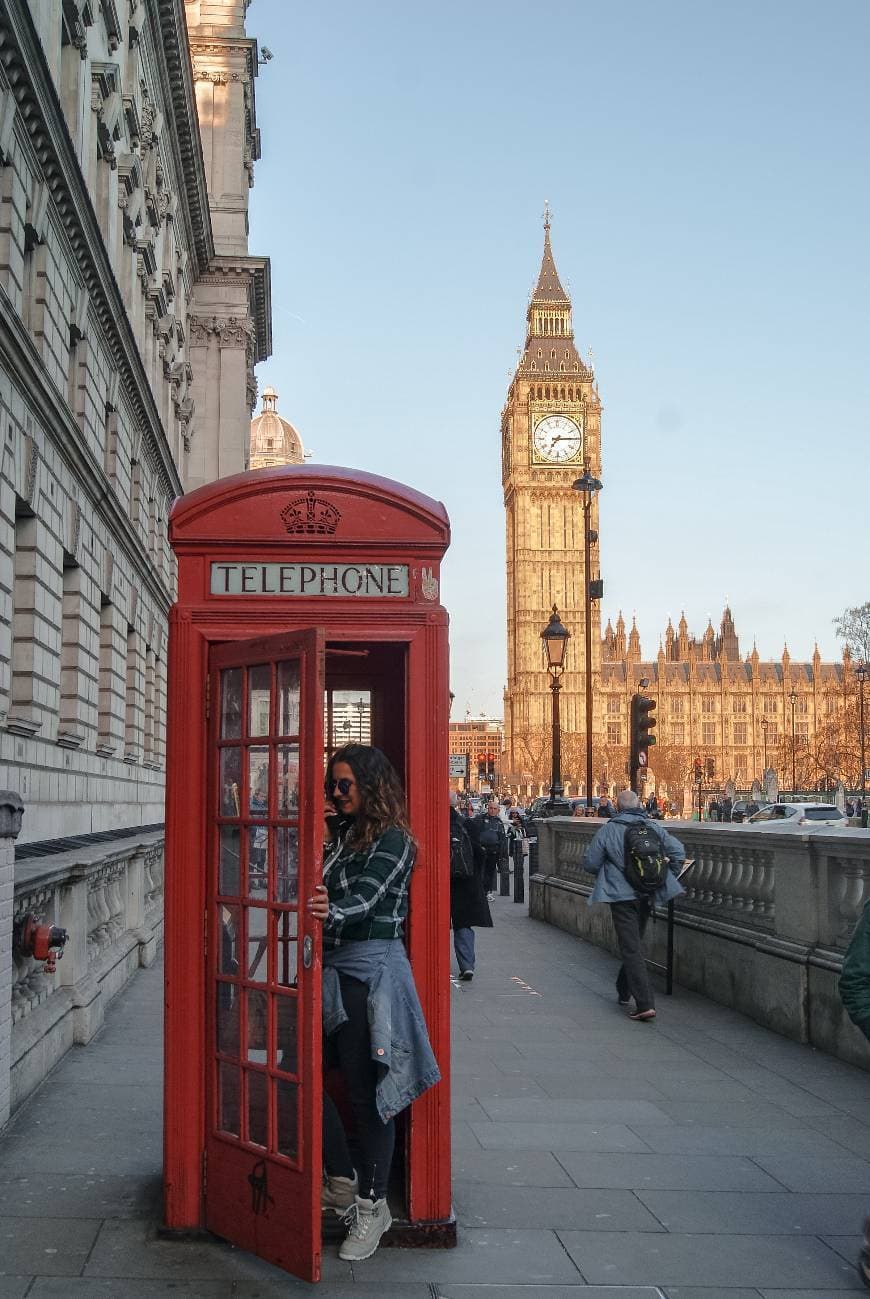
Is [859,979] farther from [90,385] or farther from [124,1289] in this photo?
[90,385]

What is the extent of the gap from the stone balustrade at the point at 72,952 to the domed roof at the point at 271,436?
13231 cm

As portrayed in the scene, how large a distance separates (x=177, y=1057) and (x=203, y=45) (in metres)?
45.6

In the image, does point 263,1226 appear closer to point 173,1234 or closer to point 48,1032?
point 173,1234

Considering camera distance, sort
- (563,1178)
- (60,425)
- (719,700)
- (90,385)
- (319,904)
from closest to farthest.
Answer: (319,904) → (563,1178) → (60,425) → (90,385) → (719,700)

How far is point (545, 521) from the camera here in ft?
440

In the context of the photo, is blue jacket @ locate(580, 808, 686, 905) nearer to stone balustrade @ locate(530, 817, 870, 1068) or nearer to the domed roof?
stone balustrade @ locate(530, 817, 870, 1068)

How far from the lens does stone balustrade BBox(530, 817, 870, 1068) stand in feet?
31.0

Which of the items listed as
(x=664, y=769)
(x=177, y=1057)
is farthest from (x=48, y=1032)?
(x=664, y=769)

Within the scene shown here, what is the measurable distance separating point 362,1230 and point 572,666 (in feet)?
420

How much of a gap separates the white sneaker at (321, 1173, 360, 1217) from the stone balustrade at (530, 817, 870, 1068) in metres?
4.58

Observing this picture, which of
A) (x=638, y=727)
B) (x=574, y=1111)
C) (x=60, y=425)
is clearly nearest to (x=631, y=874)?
(x=574, y=1111)

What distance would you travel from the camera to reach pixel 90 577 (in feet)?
73.7

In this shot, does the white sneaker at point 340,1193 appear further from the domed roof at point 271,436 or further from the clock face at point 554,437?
the domed roof at point 271,436

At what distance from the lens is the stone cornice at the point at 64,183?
50.1ft
